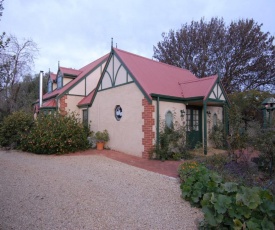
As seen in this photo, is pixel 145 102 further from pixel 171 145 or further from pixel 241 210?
pixel 241 210

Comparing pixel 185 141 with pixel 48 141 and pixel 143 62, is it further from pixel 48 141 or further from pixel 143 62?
pixel 48 141

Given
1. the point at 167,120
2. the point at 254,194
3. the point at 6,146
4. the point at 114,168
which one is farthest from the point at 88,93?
the point at 254,194

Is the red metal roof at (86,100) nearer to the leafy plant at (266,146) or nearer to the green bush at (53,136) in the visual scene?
the green bush at (53,136)

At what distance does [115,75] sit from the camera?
11820 mm

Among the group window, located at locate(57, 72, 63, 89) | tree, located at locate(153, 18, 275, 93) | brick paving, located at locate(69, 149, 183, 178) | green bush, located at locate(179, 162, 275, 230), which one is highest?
tree, located at locate(153, 18, 275, 93)

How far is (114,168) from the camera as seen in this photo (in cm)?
783

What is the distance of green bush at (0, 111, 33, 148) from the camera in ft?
40.4

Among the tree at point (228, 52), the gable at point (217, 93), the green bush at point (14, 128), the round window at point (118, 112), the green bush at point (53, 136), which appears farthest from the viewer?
the tree at point (228, 52)

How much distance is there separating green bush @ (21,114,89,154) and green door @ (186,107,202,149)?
18.7ft

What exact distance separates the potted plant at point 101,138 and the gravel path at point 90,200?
187 inches

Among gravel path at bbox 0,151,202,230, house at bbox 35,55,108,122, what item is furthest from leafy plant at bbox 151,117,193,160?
house at bbox 35,55,108,122

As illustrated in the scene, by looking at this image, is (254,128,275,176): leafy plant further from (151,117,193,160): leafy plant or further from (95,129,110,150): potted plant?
A: (95,129,110,150): potted plant

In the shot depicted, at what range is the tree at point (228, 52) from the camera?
21.7 m

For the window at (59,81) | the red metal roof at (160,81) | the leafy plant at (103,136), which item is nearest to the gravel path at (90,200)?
the red metal roof at (160,81)
